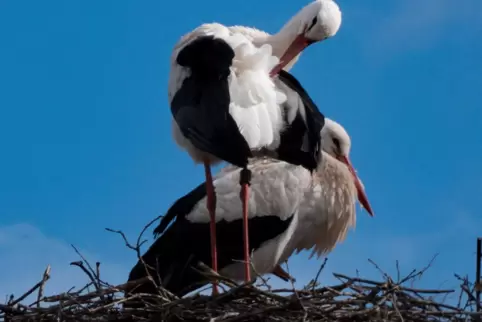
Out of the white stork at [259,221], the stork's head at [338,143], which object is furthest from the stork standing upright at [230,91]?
the stork's head at [338,143]

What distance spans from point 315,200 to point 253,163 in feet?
1.42

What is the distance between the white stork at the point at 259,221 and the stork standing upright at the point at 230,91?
73cm

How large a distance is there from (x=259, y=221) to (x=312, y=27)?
1.34m

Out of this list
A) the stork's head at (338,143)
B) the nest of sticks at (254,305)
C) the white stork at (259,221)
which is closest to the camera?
the nest of sticks at (254,305)

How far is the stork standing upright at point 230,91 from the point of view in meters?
5.16

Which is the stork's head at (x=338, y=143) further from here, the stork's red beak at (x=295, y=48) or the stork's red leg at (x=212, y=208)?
the stork's red leg at (x=212, y=208)

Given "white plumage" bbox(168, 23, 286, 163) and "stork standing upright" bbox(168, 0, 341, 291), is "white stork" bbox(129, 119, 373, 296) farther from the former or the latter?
"white plumage" bbox(168, 23, 286, 163)

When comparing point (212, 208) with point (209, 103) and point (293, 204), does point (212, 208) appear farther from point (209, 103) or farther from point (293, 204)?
point (209, 103)

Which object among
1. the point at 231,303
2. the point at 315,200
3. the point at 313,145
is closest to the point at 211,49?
the point at 313,145

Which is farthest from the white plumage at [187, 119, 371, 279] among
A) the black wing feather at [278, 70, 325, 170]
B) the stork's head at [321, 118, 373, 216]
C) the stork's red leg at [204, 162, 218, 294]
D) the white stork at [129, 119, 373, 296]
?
the black wing feather at [278, 70, 325, 170]

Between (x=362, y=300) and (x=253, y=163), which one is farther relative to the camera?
(x=253, y=163)

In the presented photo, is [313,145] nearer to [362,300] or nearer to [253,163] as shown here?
[362,300]

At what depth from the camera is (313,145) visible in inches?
219

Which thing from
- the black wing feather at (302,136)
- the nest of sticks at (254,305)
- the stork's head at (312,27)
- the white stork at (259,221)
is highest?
the stork's head at (312,27)
